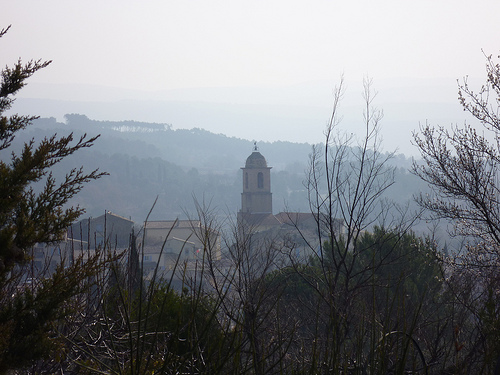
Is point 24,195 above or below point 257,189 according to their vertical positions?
above

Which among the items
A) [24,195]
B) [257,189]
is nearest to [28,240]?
[24,195]

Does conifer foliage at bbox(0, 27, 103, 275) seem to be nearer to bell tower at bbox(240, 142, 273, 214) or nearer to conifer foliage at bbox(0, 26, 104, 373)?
conifer foliage at bbox(0, 26, 104, 373)

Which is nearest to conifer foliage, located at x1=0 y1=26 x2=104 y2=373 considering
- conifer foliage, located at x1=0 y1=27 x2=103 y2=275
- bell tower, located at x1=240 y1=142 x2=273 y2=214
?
conifer foliage, located at x1=0 y1=27 x2=103 y2=275

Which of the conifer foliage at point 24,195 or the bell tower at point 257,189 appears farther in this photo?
the bell tower at point 257,189

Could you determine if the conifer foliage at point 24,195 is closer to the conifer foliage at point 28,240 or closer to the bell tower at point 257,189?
the conifer foliage at point 28,240

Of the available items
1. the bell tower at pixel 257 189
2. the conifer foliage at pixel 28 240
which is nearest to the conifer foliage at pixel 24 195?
the conifer foliage at pixel 28 240

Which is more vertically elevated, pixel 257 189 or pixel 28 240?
pixel 28 240

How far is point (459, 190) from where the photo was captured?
10.0 metres

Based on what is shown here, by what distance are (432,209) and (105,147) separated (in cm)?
16140

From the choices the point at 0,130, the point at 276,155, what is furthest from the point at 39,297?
the point at 276,155

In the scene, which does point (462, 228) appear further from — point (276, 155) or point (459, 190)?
point (276, 155)

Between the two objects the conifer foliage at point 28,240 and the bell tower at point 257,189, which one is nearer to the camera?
the conifer foliage at point 28,240

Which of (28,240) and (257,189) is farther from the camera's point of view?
→ (257,189)

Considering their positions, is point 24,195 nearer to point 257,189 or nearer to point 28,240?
point 28,240
